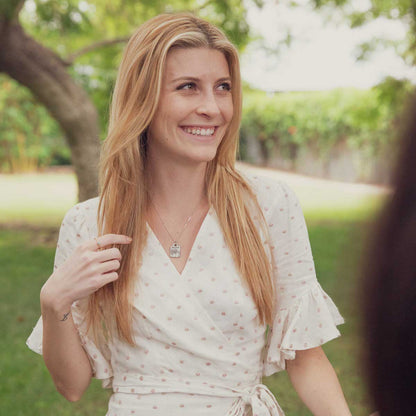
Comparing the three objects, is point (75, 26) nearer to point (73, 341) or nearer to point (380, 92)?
point (380, 92)

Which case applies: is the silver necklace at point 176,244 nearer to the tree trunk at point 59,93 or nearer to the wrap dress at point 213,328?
the wrap dress at point 213,328

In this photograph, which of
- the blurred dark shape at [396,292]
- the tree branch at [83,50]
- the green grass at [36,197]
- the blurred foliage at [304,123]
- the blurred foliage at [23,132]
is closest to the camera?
the blurred dark shape at [396,292]

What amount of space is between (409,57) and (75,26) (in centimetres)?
473

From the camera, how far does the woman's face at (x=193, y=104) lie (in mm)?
1974

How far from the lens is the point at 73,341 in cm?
197

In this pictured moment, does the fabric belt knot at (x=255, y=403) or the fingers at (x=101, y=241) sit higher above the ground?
the fingers at (x=101, y=241)

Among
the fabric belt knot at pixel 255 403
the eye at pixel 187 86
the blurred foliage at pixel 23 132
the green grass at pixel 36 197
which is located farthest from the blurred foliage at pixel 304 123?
the fabric belt knot at pixel 255 403

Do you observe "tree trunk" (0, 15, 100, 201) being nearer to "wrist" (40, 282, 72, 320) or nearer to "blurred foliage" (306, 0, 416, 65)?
"blurred foliage" (306, 0, 416, 65)

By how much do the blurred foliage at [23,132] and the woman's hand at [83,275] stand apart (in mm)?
21440

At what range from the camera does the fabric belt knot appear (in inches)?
76.0

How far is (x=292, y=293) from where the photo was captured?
199 centimetres

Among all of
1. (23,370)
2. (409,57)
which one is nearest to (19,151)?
(409,57)

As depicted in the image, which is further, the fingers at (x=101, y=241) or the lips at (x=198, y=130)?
the lips at (x=198, y=130)

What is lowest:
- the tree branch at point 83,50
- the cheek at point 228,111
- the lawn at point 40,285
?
the lawn at point 40,285
